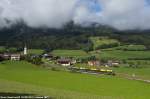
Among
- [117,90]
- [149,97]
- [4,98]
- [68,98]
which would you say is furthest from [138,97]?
[4,98]

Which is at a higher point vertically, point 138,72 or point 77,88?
point 138,72

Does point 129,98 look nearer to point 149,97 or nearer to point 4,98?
point 149,97

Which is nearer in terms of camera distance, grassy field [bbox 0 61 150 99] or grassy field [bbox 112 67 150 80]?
grassy field [bbox 0 61 150 99]

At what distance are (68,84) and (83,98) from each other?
110 ft

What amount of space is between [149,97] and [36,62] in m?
100

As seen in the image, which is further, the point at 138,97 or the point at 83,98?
the point at 138,97

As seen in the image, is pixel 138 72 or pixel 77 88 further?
pixel 138 72

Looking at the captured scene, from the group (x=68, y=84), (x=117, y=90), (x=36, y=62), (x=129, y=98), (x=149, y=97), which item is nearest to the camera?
(x=129, y=98)

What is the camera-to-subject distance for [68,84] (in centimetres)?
8594

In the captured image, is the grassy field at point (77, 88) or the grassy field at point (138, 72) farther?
the grassy field at point (138, 72)

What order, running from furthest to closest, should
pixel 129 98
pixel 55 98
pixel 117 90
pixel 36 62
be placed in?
pixel 36 62
pixel 117 90
pixel 129 98
pixel 55 98

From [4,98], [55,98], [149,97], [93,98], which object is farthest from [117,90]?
[4,98]

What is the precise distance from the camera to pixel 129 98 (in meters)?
61.6

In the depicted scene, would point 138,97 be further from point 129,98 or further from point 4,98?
point 4,98
